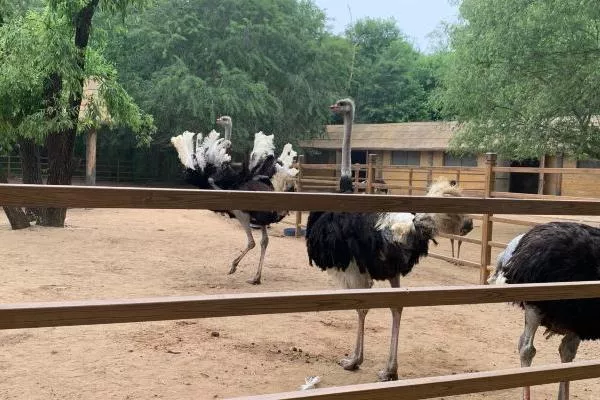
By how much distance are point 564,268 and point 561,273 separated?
0.10 ft

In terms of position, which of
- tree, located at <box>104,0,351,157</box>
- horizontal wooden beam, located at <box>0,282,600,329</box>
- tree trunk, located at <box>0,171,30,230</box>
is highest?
tree, located at <box>104,0,351,157</box>

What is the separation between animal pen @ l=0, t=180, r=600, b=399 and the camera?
5.53ft

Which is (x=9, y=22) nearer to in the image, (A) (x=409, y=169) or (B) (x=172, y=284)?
(B) (x=172, y=284)

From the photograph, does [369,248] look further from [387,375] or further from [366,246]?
[387,375]

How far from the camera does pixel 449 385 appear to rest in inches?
84.8

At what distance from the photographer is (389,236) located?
441 centimetres

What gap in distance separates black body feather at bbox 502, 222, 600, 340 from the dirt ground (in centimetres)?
87

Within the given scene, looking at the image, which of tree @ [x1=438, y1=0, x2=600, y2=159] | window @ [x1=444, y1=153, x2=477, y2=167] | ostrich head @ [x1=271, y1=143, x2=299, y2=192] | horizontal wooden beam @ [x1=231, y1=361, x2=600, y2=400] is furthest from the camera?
window @ [x1=444, y1=153, x2=477, y2=167]

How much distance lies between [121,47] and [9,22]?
13.0 meters

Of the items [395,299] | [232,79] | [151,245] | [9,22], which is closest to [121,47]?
[232,79]

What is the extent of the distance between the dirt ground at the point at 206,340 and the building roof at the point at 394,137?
1305cm

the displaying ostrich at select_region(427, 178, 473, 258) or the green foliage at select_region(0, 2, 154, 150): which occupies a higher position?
the green foliage at select_region(0, 2, 154, 150)

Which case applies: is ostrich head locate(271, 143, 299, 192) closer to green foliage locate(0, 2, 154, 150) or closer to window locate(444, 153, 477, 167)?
green foliage locate(0, 2, 154, 150)

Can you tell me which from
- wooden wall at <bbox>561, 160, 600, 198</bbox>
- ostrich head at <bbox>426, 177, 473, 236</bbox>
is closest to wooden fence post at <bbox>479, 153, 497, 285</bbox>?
ostrich head at <bbox>426, 177, 473, 236</bbox>
